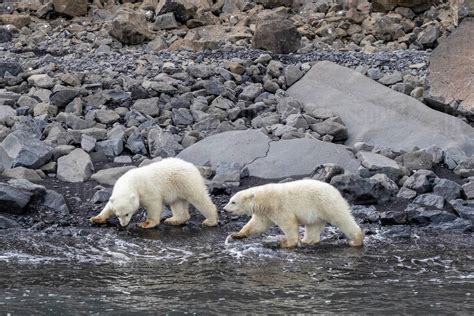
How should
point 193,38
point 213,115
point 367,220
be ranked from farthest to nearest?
point 193,38 → point 213,115 → point 367,220

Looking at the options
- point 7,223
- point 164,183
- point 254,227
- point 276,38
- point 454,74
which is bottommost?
point 7,223

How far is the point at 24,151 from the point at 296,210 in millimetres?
5172

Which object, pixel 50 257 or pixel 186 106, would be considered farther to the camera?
pixel 186 106

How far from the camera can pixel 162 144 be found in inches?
628

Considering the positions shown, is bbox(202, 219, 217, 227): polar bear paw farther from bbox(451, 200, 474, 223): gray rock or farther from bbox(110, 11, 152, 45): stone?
bbox(110, 11, 152, 45): stone

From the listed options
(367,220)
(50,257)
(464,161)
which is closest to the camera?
(50,257)

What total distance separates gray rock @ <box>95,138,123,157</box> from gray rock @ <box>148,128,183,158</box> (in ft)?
1.69

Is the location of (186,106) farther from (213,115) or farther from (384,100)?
(384,100)

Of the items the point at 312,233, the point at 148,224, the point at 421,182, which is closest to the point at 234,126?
the point at 421,182

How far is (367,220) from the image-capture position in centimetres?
1289

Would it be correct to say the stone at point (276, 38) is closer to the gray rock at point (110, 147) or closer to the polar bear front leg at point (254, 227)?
the gray rock at point (110, 147)

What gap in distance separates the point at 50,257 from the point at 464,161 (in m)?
7.09

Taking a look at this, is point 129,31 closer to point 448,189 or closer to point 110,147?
point 110,147

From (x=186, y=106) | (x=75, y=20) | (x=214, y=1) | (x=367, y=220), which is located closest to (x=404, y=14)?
(x=214, y=1)
